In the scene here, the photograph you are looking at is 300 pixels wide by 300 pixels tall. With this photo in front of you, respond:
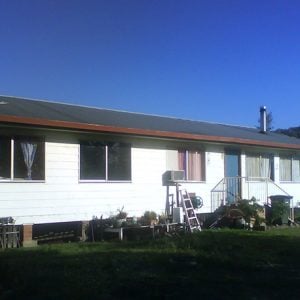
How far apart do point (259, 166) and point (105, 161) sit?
8439 millimetres

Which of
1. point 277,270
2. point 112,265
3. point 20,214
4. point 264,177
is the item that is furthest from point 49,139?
point 264,177

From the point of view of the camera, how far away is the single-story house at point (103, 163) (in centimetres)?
1409

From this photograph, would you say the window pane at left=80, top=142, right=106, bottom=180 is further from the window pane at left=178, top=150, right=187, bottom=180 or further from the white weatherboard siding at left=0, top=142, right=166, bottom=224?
the window pane at left=178, top=150, right=187, bottom=180

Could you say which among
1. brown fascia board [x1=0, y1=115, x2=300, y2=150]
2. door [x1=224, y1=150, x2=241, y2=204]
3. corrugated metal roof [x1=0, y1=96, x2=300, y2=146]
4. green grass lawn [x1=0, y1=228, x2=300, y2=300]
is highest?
corrugated metal roof [x1=0, y1=96, x2=300, y2=146]

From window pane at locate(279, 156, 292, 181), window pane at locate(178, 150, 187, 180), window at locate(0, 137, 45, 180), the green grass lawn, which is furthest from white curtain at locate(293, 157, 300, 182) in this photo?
window at locate(0, 137, 45, 180)

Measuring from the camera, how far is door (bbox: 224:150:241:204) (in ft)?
66.4

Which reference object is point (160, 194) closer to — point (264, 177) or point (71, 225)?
point (71, 225)

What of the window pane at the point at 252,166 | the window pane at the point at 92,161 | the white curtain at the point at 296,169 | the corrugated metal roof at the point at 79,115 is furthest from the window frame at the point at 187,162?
the white curtain at the point at 296,169

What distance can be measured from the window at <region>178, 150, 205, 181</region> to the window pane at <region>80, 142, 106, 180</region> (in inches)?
138

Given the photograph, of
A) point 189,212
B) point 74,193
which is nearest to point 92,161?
point 74,193

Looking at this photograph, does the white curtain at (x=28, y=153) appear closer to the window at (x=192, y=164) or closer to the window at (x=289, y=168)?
the window at (x=192, y=164)

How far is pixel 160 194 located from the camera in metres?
17.7

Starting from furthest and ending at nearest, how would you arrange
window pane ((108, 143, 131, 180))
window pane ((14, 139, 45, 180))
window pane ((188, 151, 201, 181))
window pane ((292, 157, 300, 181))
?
window pane ((292, 157, 300, 181)) → window pane ((188, 151, 201, 181)) → window pane ((108, 143, 131, 180)) → window pane ((14, 139, 45, 180))

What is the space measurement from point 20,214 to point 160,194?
5083 millimetres
